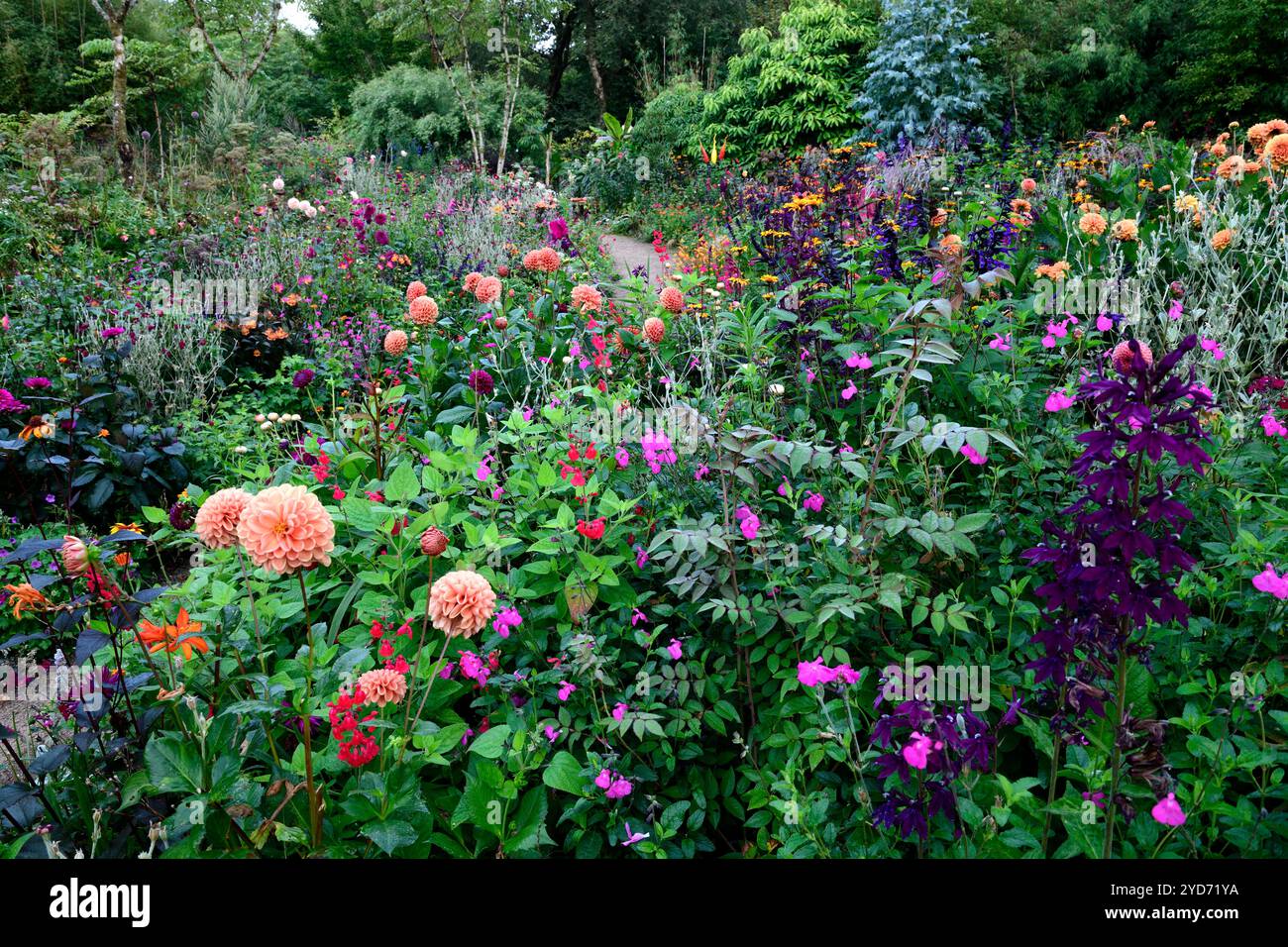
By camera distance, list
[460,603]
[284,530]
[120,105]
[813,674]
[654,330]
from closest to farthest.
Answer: [284,530] → [460,603] → [813,674] → [654,330] → [120,105]

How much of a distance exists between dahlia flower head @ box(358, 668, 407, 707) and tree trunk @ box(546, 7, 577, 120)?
20983mm

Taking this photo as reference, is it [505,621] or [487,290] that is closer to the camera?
[505,621]

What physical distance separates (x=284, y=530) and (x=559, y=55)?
22.2 metres

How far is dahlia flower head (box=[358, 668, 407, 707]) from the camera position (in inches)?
59.9

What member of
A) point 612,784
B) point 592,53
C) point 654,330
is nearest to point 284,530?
point 612,784

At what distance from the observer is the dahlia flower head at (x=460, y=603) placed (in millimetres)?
1466

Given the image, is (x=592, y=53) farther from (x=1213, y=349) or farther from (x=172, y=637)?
(x=172, y=637)

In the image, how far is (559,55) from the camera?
67.8 ft

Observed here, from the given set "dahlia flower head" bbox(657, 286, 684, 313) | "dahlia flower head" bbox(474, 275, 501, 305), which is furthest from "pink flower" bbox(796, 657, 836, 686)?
"dahlia flower head" bbox(474, 275, 501, 305)

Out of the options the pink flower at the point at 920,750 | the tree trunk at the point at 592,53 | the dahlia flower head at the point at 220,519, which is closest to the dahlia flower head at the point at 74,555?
the dahlia flower head at the point at 220,519

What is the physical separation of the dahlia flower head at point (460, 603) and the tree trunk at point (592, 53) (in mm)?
20620
